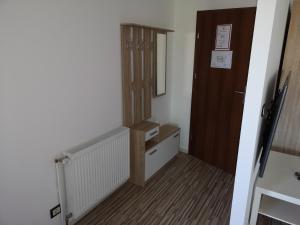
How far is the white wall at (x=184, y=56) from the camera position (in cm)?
306

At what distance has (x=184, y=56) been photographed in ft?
10.9

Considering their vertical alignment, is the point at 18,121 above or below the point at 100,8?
below

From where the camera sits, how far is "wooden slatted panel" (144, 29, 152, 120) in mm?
2713

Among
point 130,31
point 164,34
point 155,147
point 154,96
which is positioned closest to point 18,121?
point 130,31

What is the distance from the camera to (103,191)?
7.63 feet

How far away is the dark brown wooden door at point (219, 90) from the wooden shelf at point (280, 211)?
42.7 inches

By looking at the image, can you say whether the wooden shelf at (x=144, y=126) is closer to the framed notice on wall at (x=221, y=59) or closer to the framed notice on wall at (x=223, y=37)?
the framed notice on wall at (x=221, y=59)

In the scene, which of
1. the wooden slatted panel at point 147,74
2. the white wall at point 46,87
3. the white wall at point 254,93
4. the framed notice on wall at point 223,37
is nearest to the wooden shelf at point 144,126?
the wooden slatted panel at point 147,74

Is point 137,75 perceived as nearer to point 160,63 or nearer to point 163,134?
point 160,63

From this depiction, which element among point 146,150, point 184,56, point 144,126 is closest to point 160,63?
point 184,56

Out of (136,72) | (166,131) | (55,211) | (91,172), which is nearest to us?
(55,211)

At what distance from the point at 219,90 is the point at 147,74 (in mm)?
975

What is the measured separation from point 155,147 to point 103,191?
843 mm

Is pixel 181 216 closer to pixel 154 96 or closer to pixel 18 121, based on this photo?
pixel 154 96
